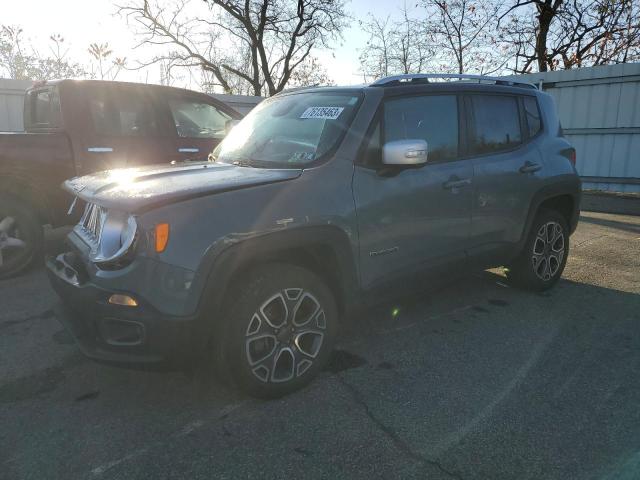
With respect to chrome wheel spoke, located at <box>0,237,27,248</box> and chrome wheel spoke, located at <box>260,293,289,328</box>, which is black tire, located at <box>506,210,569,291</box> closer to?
chrome wheel spoke, located at <box>260,293,289,328</box>

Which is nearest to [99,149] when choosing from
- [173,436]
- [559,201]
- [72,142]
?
[72,142]

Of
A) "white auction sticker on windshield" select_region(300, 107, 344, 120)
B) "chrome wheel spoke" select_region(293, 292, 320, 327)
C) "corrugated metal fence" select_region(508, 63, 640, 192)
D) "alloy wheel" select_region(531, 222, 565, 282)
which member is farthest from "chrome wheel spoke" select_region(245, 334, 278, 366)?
"corrugated metal fence" select_region(508, 63, 640, 192)

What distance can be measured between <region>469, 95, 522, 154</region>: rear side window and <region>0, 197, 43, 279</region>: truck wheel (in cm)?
432

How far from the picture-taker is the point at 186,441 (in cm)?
238

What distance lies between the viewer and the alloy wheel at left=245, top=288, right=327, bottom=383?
8.63ft

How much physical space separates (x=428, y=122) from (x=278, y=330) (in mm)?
1885

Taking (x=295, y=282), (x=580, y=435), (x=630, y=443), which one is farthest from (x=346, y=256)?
(x=630, y=443)

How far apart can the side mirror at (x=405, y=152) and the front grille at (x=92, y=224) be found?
1.70m

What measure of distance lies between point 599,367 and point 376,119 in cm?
220

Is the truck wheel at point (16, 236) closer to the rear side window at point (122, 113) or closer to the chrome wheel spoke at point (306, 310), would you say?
the rear side window at point (122, 113)

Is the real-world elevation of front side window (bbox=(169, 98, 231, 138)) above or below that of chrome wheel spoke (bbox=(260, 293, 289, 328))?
above

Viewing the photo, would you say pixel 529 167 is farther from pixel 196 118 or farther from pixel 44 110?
pixel 44 110

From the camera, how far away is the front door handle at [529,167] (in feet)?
13.4

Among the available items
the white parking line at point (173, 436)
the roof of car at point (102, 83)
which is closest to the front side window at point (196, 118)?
the roof of car at point (102, 83)
